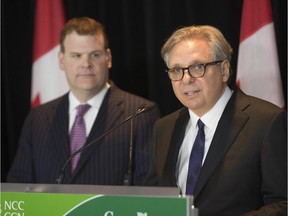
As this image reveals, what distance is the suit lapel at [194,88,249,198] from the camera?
2.19 m

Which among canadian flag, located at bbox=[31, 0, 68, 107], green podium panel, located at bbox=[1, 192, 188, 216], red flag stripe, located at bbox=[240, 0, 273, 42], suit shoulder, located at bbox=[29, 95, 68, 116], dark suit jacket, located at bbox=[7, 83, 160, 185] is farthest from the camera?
canadian flag, located at bbox=[31, 0, 68, 107]

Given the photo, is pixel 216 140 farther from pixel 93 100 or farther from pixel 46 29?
pixel 46 29

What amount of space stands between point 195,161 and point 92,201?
2.28 ft

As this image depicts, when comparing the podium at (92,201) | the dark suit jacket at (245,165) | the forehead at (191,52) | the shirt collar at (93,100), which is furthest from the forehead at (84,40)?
the podium at (92,201)

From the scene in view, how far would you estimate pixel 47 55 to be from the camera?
365cm

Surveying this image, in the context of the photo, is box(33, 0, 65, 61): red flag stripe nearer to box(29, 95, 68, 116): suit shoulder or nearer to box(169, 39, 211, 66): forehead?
box(29, 95, 68, 116): suit shoulder

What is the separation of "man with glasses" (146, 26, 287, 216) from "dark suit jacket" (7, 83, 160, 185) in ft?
1.23

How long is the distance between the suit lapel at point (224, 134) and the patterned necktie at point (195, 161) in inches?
2.5

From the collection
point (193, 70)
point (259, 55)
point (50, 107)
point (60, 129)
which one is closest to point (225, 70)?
point (193, 70)

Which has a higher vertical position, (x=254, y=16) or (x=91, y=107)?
(x=254, y=16)

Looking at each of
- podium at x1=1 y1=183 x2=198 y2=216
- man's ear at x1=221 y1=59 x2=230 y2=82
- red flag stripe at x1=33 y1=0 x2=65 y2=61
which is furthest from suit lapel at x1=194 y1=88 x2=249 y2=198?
red flag stripe at x1=33 y1=0 x2=65 y2=61

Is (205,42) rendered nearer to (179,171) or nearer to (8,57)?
(179,171)

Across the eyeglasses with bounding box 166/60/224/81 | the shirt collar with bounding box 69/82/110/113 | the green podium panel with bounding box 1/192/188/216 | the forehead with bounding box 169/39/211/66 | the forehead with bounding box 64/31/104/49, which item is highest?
the forehead with bounding box 64/31/104/49

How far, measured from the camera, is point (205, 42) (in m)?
2.37
